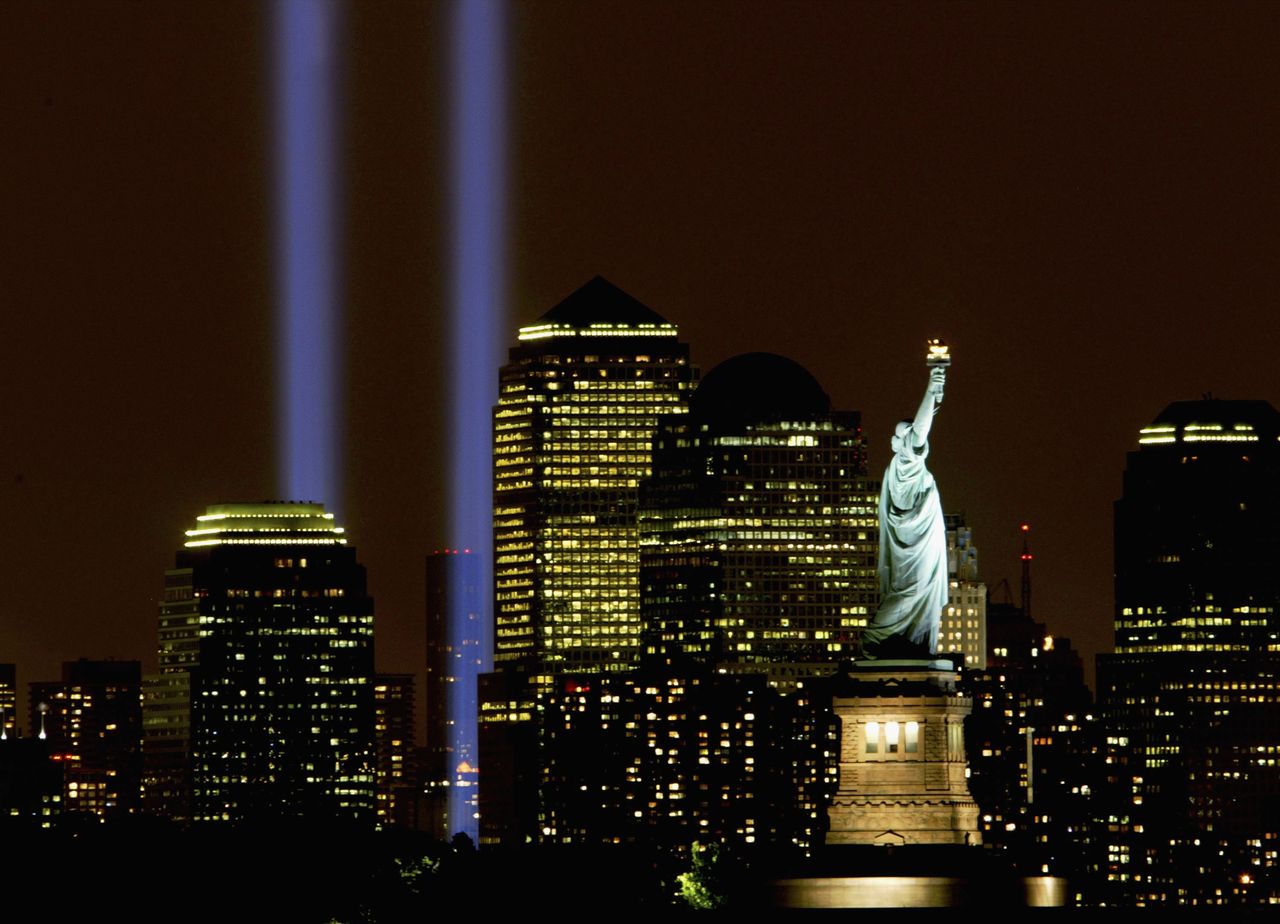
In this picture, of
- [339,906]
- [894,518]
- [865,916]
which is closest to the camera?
[865,916]

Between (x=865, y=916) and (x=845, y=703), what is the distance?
6396 millimetres

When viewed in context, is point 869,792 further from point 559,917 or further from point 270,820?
point 270,820

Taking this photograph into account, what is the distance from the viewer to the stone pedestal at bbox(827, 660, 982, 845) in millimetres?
97000

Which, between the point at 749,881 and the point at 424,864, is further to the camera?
the point at 424,864

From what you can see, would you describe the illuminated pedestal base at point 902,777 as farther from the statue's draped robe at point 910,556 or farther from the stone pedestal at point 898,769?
the statue's draped robe at point 910,556

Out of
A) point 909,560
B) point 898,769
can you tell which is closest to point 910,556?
point 909,560

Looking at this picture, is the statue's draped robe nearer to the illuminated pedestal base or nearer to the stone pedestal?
the illuminated pedestal base

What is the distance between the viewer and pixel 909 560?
325ft

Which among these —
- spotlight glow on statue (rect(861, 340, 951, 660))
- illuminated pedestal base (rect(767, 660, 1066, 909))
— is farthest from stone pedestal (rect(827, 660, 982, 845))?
spotlight glow on statue (rect(861, 340, 951, 660))

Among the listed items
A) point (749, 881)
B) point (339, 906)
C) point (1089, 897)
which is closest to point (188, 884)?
point (339, 906)

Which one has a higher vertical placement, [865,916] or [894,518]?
[894,518]

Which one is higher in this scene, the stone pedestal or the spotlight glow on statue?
the spotlight glow on statue

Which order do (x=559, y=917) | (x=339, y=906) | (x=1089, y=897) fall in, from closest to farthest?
1. (x=559, y=917)
2. (x=339, y=906)
3. (x=1089, y=897)

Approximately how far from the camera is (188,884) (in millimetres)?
121438
